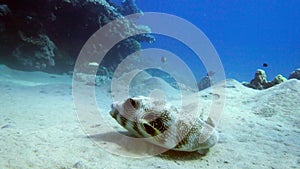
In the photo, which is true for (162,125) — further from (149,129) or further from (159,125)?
(149,129)

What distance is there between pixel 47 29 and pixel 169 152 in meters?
10.5

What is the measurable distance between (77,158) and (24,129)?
1354 millimetres

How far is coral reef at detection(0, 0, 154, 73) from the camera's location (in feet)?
32.7

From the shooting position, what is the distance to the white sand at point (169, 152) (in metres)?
2.29

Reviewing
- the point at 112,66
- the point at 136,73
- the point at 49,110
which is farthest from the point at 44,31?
the point at 49,110

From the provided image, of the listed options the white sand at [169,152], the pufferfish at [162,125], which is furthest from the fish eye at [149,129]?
the white sand at [169,152]

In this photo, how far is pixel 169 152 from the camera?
2803 millimetres

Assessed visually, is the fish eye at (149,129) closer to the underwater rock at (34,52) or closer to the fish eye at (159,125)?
the fish eye at (159,125)

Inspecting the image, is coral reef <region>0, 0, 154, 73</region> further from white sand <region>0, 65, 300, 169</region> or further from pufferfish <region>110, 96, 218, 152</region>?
pufferfish <region>110, 96, 218, 152</region>

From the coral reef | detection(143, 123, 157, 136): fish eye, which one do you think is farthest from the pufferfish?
the coral reef

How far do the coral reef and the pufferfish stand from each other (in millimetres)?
9283

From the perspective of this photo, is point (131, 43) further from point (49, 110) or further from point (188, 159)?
point (188, 159)

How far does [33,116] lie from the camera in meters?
4.09

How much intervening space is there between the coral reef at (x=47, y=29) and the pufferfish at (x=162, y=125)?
30.5 feet
